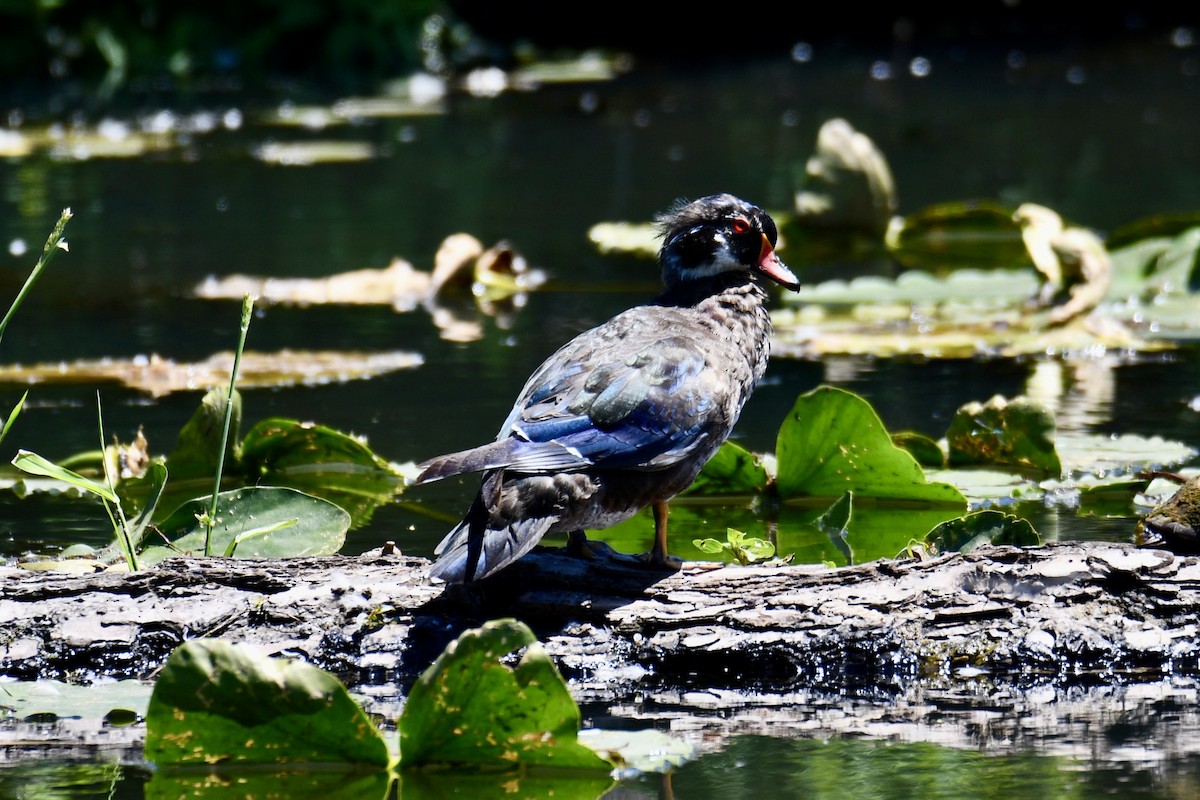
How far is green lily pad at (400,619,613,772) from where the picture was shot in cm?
244

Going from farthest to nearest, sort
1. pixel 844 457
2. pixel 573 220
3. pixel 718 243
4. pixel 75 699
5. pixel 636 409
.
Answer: pixel 573 220 < pixel 844 457 < pixel 718 243 < pixel 636 409 < pixel 75 699

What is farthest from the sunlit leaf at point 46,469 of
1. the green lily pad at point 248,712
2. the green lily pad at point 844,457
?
the green lily pad at point 844,457

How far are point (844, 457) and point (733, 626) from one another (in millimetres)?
1028

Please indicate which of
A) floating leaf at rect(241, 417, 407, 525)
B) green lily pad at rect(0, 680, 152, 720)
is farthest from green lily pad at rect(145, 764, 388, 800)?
floating leaf at rect(241, 417, 407, 525)

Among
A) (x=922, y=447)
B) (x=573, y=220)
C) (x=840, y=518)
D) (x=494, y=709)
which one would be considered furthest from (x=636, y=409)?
(x=573, y=220)

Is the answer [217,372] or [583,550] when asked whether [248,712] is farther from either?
[217,372]

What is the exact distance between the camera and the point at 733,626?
9.59 feet

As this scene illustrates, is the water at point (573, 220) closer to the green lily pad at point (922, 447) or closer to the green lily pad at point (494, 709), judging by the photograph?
the green lily pad at point (494, 709)

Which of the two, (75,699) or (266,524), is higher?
(266,524)

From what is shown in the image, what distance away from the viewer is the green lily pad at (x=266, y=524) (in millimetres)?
3350

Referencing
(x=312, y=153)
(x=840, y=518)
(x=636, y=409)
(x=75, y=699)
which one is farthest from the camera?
(x=312, y=153)

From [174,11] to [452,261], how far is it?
8.16m

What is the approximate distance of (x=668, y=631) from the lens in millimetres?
2934

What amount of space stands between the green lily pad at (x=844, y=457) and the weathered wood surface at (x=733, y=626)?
2.62 feet
